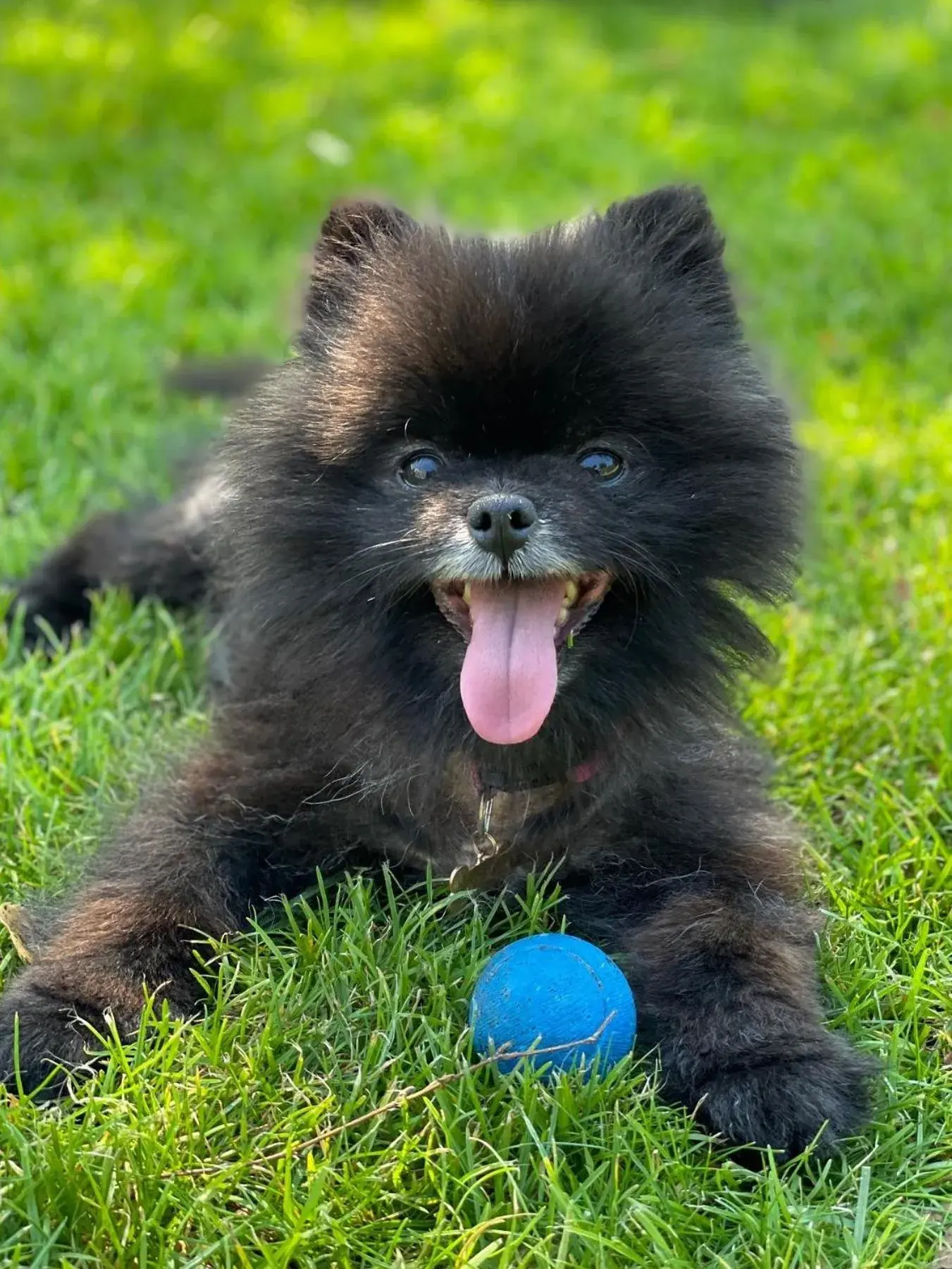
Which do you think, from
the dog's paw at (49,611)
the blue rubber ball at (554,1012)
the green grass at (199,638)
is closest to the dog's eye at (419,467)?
the green grass at (199,638)

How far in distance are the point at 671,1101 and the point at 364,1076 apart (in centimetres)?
55

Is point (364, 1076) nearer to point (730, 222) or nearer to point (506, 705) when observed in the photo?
point (506, 705)

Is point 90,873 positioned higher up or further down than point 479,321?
further down

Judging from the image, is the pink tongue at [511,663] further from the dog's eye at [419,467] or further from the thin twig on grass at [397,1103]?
the thin twig on grass at [397,1103]

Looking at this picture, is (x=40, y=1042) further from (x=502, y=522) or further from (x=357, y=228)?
(x=357, y=228)

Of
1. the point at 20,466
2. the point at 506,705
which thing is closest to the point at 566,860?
the point at 506,705

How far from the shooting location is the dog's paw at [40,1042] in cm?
257

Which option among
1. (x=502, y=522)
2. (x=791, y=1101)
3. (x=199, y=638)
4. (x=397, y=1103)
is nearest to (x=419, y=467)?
(x=502, y=522)

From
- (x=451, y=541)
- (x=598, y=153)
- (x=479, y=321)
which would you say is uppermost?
(x=598, y=153)

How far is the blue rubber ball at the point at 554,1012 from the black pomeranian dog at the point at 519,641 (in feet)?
0.40

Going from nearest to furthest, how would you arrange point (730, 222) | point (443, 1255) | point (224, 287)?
1. point (443, 1255)
2. point (224, 287)
3. point (730, 222)

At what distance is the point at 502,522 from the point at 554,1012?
88cm

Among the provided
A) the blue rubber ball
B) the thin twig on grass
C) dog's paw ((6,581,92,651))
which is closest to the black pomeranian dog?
the blue rubber ball

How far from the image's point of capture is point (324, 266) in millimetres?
3268
